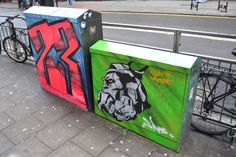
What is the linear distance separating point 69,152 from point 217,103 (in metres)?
2.28

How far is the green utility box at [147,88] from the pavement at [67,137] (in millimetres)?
194

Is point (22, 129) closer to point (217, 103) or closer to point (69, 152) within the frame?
point (69, 152)

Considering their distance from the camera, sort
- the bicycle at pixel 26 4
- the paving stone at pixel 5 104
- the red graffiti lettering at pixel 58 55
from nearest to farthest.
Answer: the red graffiti lettering at pixel 58 55, the paving stone at pixel 5 104, the bicycle at pixel 26 4

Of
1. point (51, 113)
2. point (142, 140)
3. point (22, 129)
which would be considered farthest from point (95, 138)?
point (22, 129)

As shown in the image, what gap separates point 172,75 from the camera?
2797 mm

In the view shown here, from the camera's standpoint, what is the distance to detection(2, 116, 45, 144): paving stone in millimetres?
3580

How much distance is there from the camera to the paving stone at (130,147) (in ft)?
10.5

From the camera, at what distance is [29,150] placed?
3320 mm

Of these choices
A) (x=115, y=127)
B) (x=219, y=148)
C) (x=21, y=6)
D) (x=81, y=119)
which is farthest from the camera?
(x=21, y=6)

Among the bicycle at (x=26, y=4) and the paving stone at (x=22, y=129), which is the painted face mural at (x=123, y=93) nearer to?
the paving stone at (x=22, y=129)

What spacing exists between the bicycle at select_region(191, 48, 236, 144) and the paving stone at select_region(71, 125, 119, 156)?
131 centimetres

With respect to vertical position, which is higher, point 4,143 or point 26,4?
point 26,4
